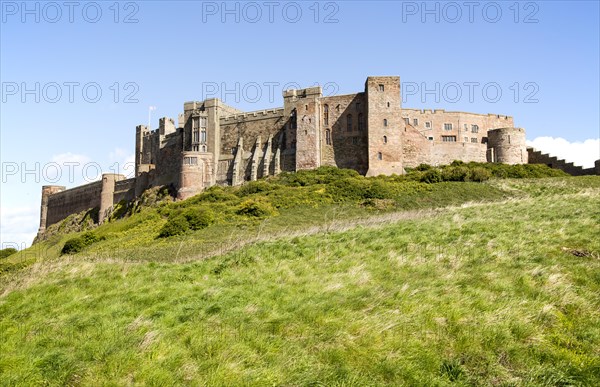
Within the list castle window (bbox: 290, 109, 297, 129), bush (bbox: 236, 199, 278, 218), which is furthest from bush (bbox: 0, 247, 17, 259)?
castle window (bbox: 290, 109, 297, 129)

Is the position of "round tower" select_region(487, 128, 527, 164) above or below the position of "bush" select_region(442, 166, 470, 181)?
above

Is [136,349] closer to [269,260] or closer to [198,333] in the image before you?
[198,333]

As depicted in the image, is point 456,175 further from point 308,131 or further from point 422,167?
point 308,131

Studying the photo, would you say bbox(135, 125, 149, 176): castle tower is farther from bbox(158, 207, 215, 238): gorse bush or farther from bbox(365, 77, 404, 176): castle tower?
bbox(158, 207, 215, 238): gorse bush

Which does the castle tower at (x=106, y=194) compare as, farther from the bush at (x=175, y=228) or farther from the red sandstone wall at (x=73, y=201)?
the bush at (x=175, y=228)

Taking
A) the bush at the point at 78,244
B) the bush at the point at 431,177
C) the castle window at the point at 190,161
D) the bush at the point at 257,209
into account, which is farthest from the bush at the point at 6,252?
the bush at the point at 431,177

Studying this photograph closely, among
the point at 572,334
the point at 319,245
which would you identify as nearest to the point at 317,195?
the point at 319,245

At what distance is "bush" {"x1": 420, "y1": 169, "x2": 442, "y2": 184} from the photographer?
4325 centimetres

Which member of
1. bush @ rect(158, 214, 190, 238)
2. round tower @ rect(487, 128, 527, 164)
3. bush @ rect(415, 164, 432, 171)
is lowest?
bush @ rect(158, 214, 190, 238)

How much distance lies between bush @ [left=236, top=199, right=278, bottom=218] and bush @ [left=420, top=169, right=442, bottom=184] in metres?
13.9

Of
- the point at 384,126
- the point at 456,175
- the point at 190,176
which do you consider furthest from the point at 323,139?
the point at 456,175

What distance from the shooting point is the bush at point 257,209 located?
3422 cm

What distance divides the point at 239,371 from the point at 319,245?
27.7 feet

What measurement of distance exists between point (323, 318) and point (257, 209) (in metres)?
24.4
